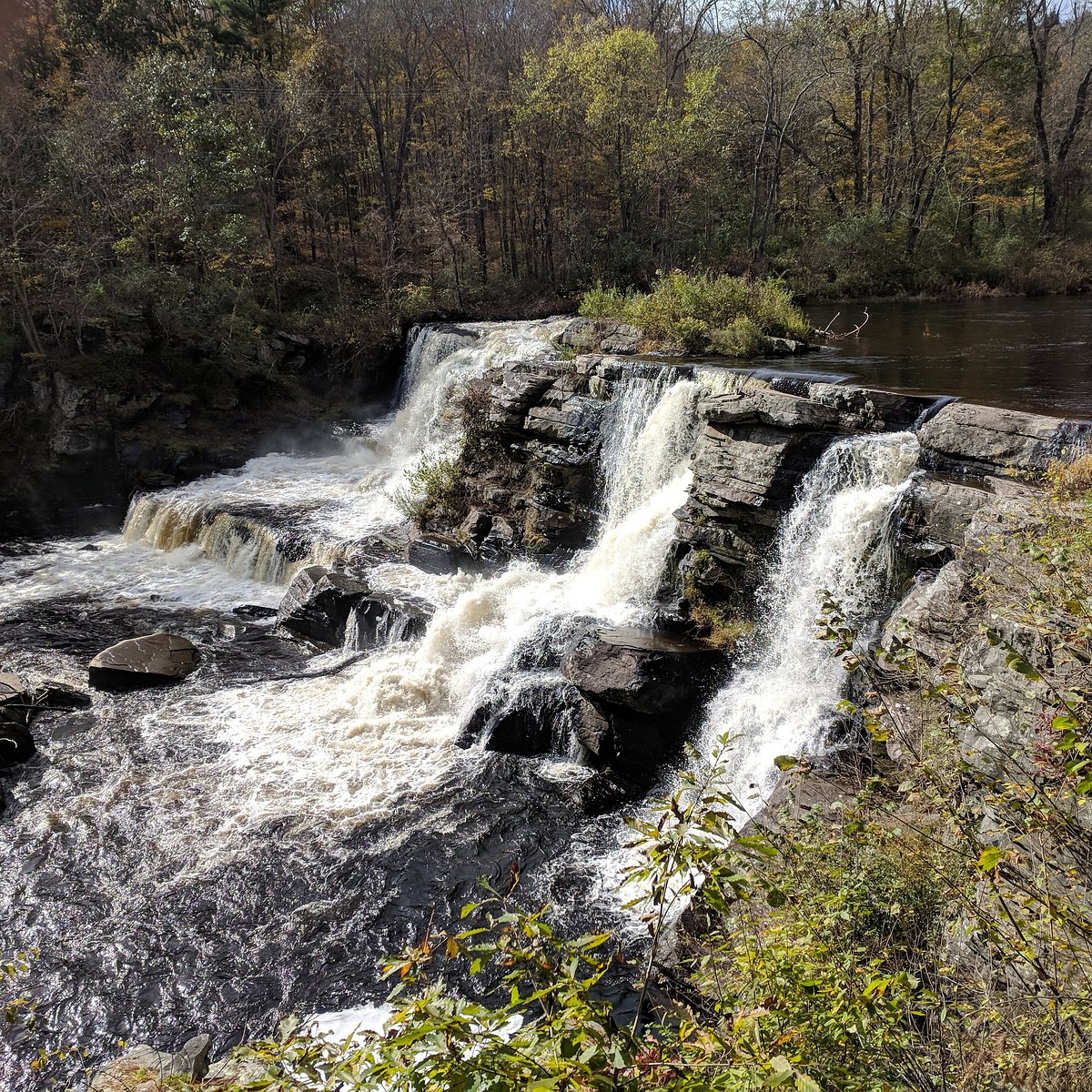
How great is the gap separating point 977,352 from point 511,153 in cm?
1621

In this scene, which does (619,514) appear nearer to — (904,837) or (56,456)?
(904,837)

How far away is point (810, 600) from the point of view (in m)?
8.62

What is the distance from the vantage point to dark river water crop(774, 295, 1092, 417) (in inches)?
415

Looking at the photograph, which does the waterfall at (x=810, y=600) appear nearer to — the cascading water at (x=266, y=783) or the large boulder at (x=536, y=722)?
the large boulder at (x=536, y=722)

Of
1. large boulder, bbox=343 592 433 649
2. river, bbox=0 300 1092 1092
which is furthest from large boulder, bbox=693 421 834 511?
large boulder, bbox=343 592 433 649

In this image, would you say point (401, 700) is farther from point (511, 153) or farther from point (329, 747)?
point (511, 153)

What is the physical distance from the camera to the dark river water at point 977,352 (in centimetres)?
1054

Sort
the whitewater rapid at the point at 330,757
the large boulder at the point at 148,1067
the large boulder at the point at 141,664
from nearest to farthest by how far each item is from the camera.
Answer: the large boulder at the point at 148,1067
the whitewater rapid at the point at 330,757
the large boulder at the point at 141,664

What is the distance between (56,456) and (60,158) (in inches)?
281

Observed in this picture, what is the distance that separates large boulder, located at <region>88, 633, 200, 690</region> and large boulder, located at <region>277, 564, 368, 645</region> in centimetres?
154

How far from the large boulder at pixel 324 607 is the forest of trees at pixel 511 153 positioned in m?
10.4

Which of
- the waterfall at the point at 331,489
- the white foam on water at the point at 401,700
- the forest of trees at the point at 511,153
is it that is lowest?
the white foam on water at the point at 401,700

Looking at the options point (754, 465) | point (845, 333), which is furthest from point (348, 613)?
point (845, 333)

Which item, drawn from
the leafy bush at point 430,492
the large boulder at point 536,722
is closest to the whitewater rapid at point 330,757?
the large boulder at point 536,722
